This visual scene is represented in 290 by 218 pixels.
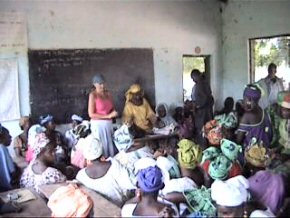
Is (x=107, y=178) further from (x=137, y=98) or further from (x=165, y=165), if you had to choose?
(x=137, y=98)

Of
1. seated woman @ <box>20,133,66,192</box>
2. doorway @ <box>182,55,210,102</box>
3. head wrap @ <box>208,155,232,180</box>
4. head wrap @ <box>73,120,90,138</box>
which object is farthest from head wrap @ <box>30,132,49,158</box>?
doorway @ <box>182,55,210,102</box>

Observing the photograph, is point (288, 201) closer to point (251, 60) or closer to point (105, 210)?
point (105, 210)

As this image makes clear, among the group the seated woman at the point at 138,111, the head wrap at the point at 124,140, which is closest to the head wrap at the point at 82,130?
the seated woman at the point at 138,111

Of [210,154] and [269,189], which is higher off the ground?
[210,154]

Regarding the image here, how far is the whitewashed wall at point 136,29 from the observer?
5863mm

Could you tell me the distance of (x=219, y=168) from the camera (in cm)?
293

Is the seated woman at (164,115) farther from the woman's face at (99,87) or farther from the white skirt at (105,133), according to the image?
the woman's face at (99,87)

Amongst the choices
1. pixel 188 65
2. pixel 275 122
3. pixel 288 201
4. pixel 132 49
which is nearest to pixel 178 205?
pixel 288 201

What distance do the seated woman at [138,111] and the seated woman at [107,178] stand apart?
277 cm

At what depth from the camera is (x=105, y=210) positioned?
2871mm

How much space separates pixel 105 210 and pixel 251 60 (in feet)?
17.6

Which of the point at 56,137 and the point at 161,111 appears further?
the point at 161,111

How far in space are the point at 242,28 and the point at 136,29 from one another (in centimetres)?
211

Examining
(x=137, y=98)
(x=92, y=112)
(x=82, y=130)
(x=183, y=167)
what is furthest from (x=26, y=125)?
(x=183, y=167)
